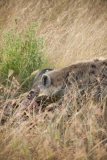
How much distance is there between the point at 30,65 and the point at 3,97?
47.2 inches

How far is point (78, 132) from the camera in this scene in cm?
392

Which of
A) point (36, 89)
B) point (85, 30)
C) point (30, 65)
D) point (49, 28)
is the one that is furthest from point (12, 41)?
point (85, 30)

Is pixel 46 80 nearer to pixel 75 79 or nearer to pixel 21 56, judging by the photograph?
pixel 75 79

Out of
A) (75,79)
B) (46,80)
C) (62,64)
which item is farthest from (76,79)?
(62,64)

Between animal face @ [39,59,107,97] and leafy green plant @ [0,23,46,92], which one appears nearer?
animal face @ [39,59,107,97]

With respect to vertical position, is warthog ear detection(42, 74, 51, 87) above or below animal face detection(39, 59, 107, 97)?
above

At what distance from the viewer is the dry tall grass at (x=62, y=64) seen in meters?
3.74

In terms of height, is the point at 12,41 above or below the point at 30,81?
above

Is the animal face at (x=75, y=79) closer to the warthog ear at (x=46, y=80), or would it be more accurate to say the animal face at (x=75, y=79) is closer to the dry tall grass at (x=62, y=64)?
the warthog ear at (x=46, y=80)

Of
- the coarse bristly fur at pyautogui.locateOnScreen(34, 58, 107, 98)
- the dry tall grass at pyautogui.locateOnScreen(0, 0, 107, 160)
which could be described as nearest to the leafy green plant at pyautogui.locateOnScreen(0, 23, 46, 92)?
the dry tall grass at pyautogui.locateOnScreen(0, 0, 107, 160)

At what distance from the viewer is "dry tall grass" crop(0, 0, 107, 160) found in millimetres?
3744

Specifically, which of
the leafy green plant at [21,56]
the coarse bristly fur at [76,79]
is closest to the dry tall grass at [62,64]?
the coarse bristly fur at [76,79]

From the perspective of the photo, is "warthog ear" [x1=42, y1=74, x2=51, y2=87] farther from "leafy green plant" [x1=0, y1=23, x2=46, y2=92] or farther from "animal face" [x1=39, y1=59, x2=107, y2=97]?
"leafy green plant" [x1=0, y1=23, x2=46, y2=92]

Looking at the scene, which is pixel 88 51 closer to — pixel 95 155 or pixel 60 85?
pixel 60 85
